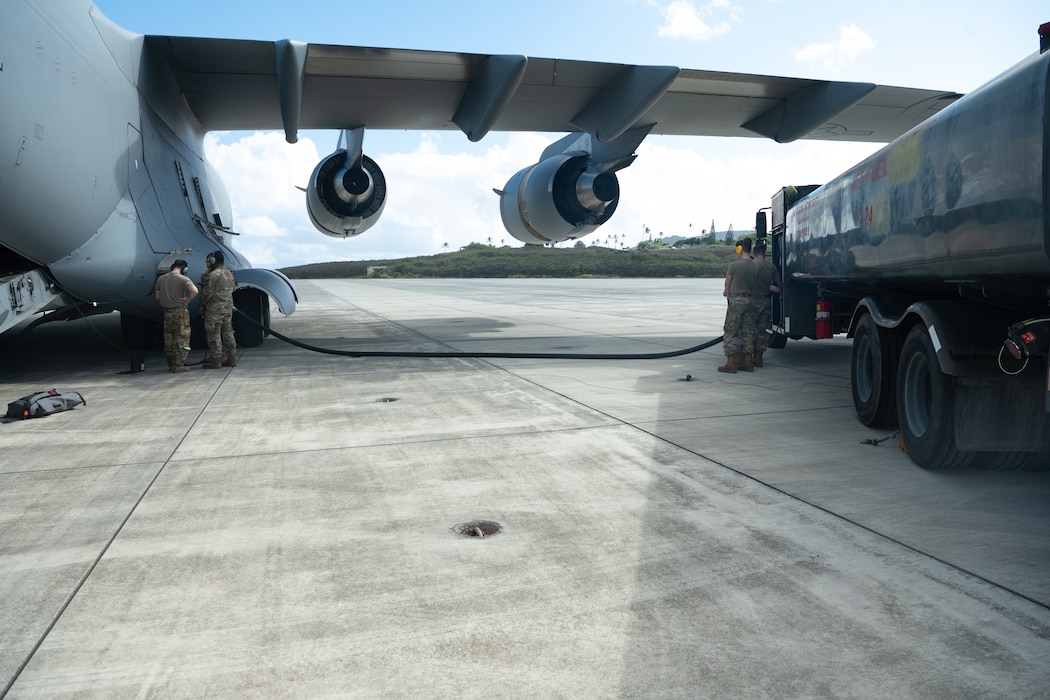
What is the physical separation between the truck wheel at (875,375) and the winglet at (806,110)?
7.45 m

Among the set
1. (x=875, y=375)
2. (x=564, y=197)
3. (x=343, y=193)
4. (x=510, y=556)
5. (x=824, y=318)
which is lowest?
(x=510, y=556)

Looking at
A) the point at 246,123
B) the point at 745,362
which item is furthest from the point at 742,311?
the point at 246,123

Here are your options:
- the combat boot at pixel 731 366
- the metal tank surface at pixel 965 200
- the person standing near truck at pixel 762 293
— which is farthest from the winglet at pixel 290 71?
the metal tank surface at pixel 965 200

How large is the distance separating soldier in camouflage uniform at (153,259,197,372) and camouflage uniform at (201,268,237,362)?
315mm

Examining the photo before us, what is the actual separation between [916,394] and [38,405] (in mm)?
7117

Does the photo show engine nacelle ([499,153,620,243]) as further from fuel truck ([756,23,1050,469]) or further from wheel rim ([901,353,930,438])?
wheel rim ([901,353,930,438])

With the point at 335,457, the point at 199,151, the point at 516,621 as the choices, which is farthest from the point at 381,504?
the point at 199,151

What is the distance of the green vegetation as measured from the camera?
239 feet

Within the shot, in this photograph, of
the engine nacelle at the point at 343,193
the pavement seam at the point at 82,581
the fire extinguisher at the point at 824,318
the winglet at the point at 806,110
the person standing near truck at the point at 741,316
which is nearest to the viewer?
the pavement seam at the point at 82,581

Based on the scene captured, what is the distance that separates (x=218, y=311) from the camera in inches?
389

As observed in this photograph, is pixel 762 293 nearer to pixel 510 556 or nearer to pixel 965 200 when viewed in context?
pixel 965 200

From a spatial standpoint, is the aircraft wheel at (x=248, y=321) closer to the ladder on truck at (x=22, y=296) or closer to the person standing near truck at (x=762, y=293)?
the ladder on truck at (x=22, y=296)

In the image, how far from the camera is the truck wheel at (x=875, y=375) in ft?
19.1

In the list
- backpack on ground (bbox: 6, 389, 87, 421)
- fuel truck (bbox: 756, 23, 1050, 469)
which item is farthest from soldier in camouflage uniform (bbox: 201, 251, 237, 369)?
fuel truck (bbox: 756, 23, 1050, 469)
